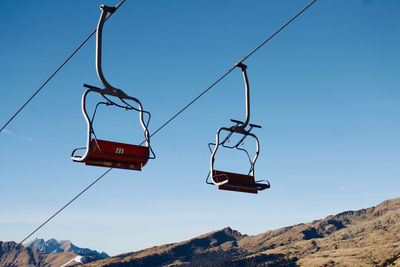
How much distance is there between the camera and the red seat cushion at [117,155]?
10633 millimetres

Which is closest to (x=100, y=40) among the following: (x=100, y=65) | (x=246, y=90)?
(x=100, y=65)

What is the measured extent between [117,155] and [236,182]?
4116 millimetres

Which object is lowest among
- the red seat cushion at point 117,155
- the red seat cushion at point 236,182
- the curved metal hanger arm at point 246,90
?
the red seat cushion at point 236,182

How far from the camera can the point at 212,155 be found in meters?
12.8

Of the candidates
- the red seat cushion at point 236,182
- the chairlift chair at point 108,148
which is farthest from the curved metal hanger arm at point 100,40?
the red seat cushion at point 236,182

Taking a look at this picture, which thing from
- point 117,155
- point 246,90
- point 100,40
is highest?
point 100,40

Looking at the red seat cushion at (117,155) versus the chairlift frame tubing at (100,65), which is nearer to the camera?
the red seat cushion at (117,155)

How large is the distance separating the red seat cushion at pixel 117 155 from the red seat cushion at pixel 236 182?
2.71m

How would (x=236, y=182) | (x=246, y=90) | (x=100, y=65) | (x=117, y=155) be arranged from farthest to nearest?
(x=246, y=90) → (x=236, y=182) → (x=117, y=155) → (x=100, y=65)

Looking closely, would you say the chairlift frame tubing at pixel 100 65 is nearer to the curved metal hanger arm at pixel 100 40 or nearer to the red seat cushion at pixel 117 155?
the curved metal hanger arm at pixel 100 40

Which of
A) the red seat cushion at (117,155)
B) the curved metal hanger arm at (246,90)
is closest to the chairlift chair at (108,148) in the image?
the red seat cushion at (117,155)

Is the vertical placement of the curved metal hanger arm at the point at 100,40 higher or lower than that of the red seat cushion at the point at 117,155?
higher

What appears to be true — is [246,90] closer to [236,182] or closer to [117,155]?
[236,182]

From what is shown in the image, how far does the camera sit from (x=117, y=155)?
10883 millimetres
